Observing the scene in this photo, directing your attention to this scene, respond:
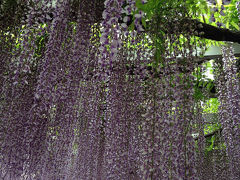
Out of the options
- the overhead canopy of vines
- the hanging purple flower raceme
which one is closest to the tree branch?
the overhead canopy of vines

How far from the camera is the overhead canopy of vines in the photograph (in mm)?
1969

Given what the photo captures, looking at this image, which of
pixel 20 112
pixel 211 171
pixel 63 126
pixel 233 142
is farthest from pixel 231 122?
pixel 20 112

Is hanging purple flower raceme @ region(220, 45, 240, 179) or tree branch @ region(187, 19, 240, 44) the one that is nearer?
tree branch @ region(187, 19, 240, 44)

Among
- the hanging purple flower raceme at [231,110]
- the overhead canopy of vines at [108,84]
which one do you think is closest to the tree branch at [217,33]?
the overhead canopy of vines at [108,84]

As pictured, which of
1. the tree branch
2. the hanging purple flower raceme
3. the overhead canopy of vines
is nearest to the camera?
the overhead canopy of vines

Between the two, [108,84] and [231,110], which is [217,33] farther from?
[231,110]

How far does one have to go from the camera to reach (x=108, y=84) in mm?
2990

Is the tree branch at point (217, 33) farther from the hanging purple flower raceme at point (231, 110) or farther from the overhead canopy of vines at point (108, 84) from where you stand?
the hanging purple flower raceme at point (231, 110)

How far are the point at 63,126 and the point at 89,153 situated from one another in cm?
111

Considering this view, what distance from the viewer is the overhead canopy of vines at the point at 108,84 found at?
1969 mm

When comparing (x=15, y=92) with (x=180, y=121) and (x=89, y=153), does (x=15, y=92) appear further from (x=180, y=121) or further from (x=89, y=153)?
(x=180, y=121)

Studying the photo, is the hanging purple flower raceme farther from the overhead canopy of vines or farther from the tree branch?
the tree branch

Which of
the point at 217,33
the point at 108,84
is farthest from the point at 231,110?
the point at 108,84

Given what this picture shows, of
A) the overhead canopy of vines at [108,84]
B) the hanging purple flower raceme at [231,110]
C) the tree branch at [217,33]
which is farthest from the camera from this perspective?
the hanging purple flower raceme at [231,110]
